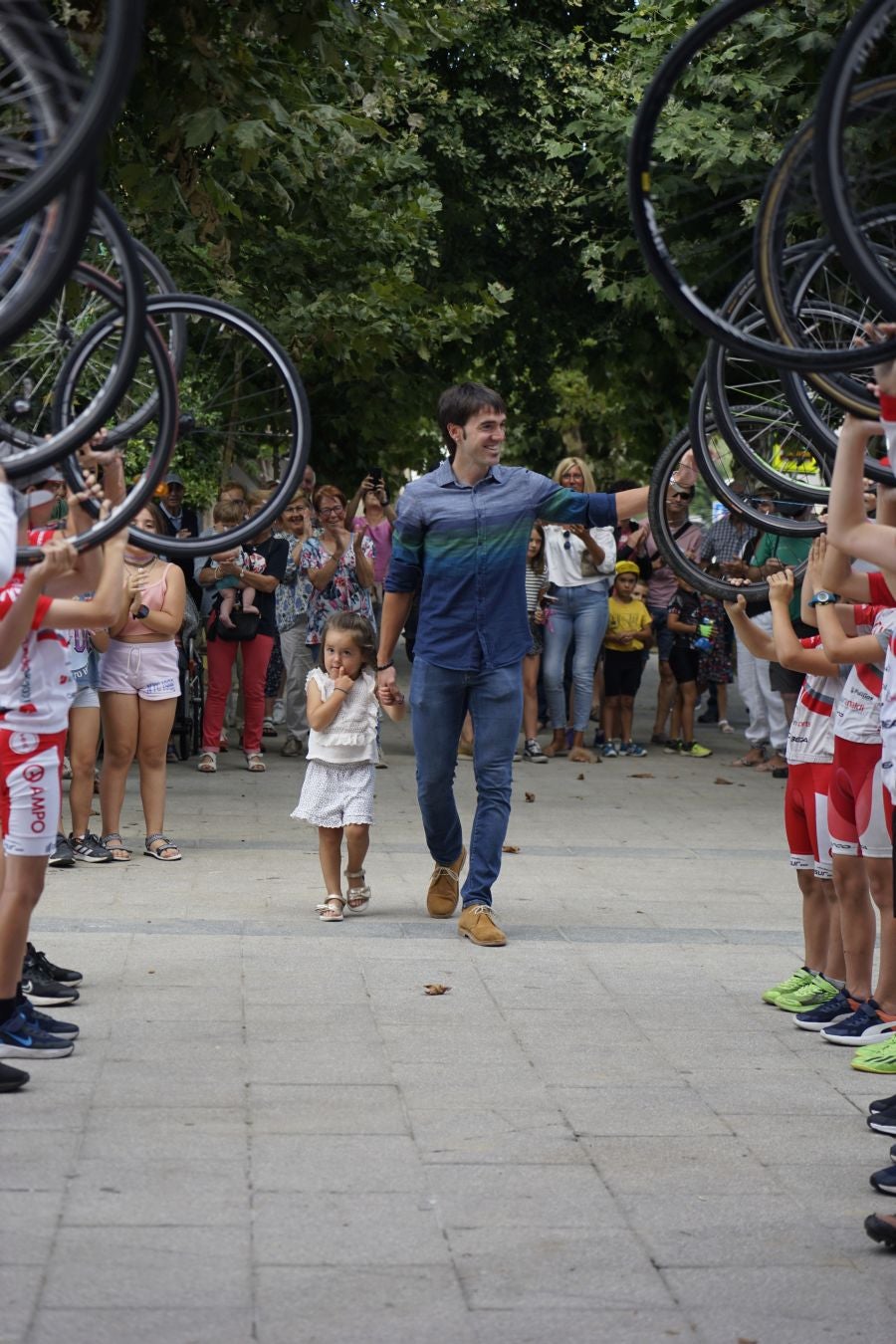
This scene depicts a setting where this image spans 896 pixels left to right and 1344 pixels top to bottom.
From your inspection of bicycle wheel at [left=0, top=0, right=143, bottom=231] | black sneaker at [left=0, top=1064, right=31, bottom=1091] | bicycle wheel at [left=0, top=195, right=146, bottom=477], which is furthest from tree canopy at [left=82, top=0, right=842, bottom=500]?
Answer: bicycle wheel at [left=0, top=0, right=143, bottom=231]

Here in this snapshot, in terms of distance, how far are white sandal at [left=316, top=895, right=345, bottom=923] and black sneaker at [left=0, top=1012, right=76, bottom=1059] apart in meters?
2.43

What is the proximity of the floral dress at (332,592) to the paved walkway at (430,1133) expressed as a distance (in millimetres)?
4751

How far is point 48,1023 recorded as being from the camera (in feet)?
21.1

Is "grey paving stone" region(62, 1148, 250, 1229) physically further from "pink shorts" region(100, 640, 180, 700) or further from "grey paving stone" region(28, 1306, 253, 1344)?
"pink shorts" region(100, 640, 180, 700)

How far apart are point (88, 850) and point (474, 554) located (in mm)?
3102

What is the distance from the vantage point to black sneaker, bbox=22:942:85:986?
713cm

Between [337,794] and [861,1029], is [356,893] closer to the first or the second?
[337,794]

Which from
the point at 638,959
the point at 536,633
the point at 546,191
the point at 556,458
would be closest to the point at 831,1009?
the point at 638,959

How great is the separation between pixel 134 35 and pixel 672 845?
835cm

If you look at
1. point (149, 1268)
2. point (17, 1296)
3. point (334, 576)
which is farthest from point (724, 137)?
point (17, 1296)

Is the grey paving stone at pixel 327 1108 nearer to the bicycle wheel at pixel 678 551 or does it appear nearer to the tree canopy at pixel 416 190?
the bicycle wheel at pixel 678 551

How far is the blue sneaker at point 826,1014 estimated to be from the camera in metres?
6.88

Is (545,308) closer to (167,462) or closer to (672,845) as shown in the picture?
(672,845)

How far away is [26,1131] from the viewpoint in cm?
545
